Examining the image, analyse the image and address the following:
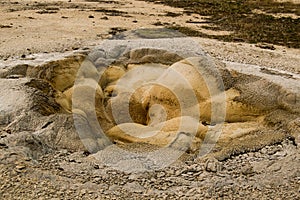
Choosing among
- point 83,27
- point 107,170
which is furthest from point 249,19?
point 107,170

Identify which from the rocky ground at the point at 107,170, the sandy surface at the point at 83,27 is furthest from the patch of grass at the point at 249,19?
the rocky ground at the point at 107,170

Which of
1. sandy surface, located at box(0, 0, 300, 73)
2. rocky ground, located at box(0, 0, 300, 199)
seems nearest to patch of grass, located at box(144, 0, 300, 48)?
sandy surface, located at box(0, 0, 300, 73)

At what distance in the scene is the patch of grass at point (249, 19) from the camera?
8.30 m

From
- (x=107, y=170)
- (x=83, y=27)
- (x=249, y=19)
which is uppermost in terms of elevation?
(x=83, y=27)

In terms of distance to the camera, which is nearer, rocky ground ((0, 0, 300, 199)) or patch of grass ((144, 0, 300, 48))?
rocky ground ((0, 0, 300, 199))

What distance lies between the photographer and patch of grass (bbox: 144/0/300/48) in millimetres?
8297

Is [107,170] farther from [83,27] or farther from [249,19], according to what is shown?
[249,19]

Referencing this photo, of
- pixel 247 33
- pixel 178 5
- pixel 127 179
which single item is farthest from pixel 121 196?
pixel 178 5

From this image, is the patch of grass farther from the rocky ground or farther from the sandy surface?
the rocky ground

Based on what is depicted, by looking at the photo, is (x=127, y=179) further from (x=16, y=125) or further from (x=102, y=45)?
(x=102, y=45)

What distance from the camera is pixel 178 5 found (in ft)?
39.6

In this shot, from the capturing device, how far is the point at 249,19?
10.3 m

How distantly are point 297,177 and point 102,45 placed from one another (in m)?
3.56

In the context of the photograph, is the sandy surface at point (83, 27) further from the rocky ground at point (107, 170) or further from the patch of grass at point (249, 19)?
the rocky ground at point (107, 170)
